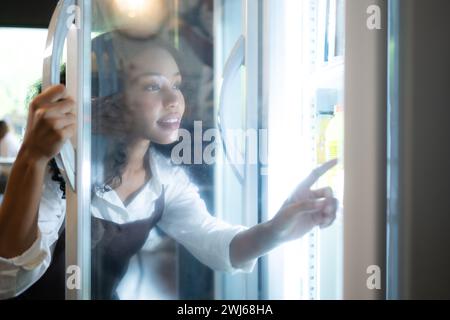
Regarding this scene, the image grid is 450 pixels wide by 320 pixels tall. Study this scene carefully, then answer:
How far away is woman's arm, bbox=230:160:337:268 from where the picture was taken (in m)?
1.05

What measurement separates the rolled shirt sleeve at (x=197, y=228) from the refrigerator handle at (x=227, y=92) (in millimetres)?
120

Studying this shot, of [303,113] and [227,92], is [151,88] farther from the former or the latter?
[303,113]

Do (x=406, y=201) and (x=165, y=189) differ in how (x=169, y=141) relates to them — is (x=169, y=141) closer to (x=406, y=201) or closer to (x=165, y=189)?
(x=165, y=189)

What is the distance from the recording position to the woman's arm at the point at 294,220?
1052mm

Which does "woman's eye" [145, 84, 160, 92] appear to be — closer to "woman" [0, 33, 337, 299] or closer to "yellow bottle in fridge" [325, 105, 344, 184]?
"woman" [0, 33, 337, 299]

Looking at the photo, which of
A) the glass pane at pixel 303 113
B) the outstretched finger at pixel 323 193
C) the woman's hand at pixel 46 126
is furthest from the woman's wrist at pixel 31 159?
the outstretched finger at pixel 323 193

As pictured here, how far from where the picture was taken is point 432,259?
100 cm

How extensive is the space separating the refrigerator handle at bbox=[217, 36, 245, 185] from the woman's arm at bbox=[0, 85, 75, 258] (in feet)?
1.20

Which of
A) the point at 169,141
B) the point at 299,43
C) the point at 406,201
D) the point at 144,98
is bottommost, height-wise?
the point at 406,201

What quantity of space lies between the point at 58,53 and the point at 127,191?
0.36 metres

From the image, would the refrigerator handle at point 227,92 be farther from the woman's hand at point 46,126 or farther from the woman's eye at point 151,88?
the woman's hand at point 46,126

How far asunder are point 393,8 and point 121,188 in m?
→ 0.78

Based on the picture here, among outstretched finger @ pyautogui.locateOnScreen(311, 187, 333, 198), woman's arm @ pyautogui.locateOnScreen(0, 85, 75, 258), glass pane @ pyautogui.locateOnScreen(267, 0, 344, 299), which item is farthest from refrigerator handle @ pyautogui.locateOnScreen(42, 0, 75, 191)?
outstretched finger @ pyautogui.locateOnScreen(311, 187, 333, 198)

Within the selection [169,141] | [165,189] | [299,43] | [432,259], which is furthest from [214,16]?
[432,259]
